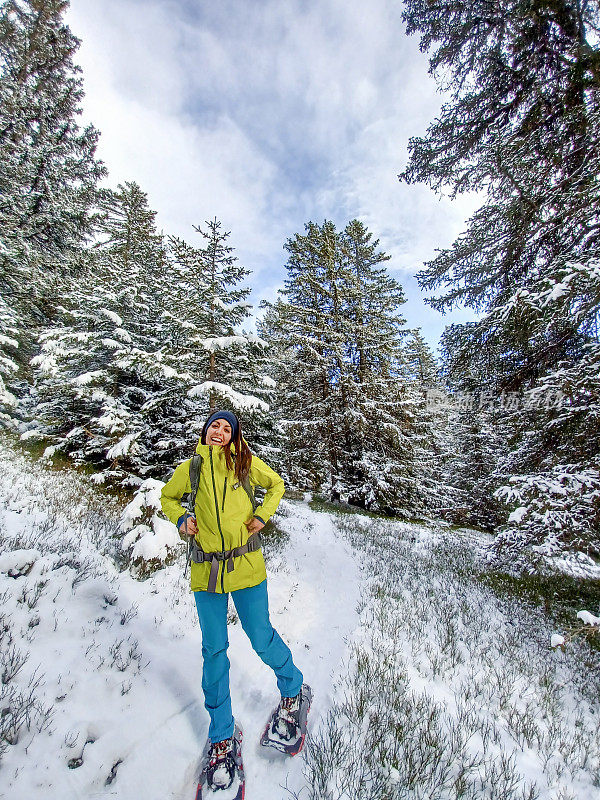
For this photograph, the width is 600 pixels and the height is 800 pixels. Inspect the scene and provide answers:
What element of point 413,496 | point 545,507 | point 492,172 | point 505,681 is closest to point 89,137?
point 492,172

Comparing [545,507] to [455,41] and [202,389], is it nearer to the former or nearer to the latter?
[202,389]

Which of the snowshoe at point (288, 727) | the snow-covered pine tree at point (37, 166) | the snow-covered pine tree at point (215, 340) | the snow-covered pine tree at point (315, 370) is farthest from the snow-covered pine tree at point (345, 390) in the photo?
the snowshoe at point (288, 727)

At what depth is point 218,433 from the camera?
114 inches

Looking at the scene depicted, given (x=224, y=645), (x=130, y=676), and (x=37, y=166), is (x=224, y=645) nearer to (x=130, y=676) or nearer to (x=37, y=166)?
(x=130, y=676)

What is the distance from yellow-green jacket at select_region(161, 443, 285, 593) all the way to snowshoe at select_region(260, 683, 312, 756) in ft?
4.16

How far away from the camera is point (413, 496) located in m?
17.0

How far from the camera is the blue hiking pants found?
8.71 ft

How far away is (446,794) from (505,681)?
2074 millimetres

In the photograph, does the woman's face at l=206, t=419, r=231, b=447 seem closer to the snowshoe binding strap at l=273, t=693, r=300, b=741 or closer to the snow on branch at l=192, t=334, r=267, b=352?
the snowshoe binding strap at l=273, t=693, r=300, b=741

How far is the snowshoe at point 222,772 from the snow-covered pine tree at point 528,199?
4.72 m

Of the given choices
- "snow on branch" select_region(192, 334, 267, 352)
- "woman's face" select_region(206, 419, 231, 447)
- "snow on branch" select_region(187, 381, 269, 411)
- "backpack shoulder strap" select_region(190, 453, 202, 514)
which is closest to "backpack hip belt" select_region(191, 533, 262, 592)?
"backpack shoulder strap" select_region(190, 453, 202, 514)

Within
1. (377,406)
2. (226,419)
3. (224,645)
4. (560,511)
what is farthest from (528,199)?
(377,406)

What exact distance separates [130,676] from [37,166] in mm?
17245

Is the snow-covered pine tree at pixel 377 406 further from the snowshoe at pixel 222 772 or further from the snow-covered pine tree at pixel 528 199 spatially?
the snowshoe at pixel 222 772
